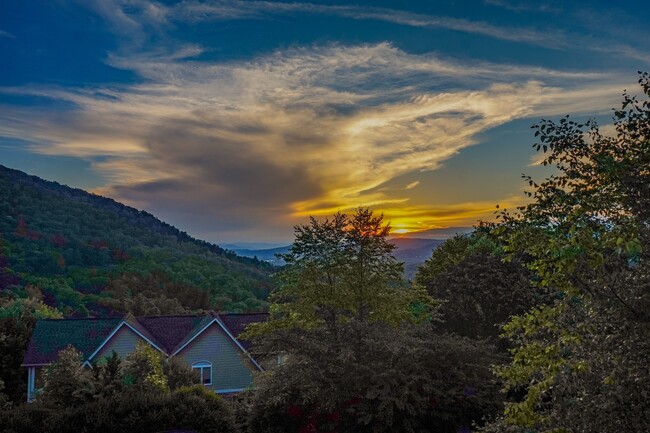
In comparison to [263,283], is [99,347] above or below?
below

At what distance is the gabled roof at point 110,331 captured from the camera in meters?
31.7

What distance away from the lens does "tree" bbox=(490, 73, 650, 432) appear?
6109mm

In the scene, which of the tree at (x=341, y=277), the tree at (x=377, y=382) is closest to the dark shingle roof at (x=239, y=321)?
the tree at (x=341, y=277)

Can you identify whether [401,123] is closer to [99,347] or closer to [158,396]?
[158,396]

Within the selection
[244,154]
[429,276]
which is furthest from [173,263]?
[429,276]

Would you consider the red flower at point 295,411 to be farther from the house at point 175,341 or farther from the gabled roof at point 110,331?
the house at point 175,341

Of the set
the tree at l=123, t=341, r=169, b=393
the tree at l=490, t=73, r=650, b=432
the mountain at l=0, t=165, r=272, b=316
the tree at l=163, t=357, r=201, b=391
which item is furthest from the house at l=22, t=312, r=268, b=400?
the tree at l=490, t=73, r=650, b=432

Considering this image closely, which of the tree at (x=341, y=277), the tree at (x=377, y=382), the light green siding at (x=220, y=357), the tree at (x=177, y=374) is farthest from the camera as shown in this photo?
the light green siding at (x=220, y=357)

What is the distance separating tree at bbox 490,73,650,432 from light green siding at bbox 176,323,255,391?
1132 inches

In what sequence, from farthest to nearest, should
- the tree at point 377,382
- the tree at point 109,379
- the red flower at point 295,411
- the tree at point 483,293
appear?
the tree at point 483,293 → the red flower at point 295,411 → the tree at point 109,379 → the tree at point 377,382

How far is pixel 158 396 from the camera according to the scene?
1479 centimetres

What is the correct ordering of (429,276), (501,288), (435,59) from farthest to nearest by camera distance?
(429,276) < (501,288) < (435,59)

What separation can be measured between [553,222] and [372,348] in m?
8.58

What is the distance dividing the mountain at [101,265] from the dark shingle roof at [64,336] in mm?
22707
